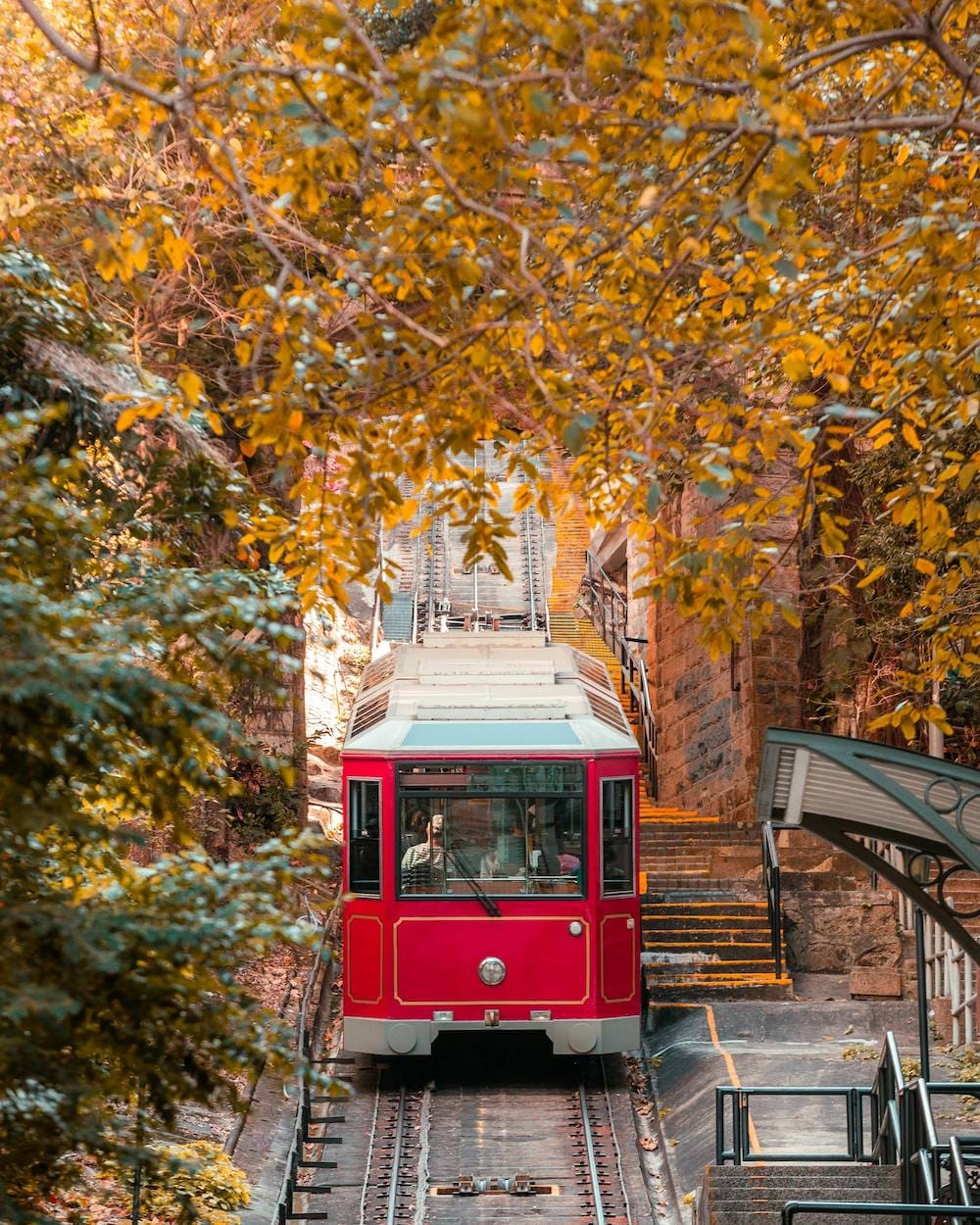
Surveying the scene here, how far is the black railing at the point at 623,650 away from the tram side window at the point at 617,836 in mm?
10070

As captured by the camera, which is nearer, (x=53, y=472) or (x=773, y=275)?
(x=53, y=472)

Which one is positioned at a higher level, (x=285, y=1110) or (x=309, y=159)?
(x=309, y=159)

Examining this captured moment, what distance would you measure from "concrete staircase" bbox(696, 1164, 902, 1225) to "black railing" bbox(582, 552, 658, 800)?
48.1ft

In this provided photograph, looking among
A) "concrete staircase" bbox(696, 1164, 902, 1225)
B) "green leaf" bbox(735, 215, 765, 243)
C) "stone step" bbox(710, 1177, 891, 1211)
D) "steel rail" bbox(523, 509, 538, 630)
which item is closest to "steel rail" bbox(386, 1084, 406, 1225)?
"concrete staircase" bbox(696, 1164, 902, 1225)

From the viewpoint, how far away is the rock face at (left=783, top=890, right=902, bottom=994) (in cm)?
1636

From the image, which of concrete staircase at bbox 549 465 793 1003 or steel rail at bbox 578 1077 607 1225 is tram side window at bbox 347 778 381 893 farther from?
concrete staircase at bbox 549 465 793 1003

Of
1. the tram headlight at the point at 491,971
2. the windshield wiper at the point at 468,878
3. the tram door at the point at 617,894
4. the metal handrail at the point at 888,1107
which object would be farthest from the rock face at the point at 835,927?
the metal handrail at the point at 888,1107

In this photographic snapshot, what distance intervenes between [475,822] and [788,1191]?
507cm

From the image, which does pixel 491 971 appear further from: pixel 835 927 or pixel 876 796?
pixel 876 796

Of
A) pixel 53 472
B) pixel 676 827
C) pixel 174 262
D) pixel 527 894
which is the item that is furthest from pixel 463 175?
pixel 676 827

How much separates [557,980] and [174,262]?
292 inches

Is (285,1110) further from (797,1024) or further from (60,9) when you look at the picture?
(60,9)

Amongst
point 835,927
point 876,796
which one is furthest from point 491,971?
point 876,796

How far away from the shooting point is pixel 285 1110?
13.4m
